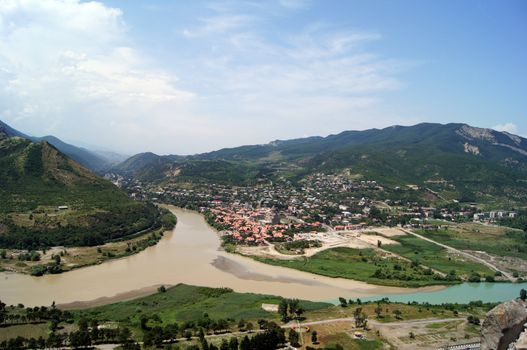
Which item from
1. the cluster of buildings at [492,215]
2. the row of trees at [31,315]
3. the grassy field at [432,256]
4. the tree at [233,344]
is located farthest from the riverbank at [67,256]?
the cluster of buildings at [492,215]

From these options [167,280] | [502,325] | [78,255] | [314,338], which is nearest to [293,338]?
[314,338]

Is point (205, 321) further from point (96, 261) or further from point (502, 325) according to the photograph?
point (502, 325)

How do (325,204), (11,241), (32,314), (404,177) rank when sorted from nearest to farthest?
(32,314) → (11,241) → (325,204) → (404,177)

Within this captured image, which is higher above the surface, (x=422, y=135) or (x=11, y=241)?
(x=422, y=135)

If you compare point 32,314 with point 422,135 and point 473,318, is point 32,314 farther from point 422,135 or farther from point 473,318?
point 422,135

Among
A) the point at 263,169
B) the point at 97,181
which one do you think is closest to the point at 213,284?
the point at 97,181

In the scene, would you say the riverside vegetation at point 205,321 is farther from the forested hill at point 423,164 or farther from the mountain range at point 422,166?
the forested hill at point 423,164
